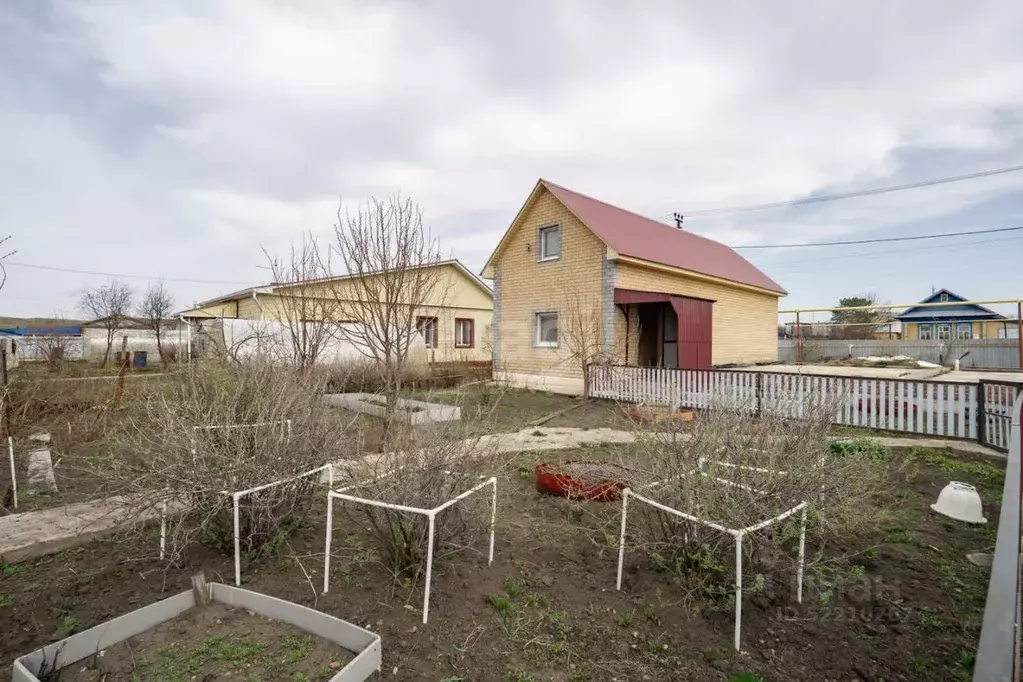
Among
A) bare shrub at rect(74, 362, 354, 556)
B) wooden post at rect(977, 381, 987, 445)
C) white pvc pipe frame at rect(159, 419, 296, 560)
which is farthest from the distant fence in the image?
white pvc pipe frame at rect(159, 419, 296, 560)

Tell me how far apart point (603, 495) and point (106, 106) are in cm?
1032

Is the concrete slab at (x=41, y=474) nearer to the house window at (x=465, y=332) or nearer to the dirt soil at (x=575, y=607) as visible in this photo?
the dirt soil at (x=575, y=607)

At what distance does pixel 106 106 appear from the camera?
888 cm

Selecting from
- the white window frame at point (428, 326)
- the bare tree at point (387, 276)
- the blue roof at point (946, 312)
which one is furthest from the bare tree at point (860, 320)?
the bare tree at point (387, 276)

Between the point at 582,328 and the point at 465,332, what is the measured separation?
12778mm

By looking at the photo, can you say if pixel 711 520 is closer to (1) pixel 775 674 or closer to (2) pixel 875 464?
(1) pixel 775 674

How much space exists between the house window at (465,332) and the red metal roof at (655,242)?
964 cm

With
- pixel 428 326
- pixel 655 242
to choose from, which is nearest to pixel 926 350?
pixel 655 242

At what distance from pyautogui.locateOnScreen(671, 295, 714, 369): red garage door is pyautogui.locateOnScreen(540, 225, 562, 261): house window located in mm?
3940

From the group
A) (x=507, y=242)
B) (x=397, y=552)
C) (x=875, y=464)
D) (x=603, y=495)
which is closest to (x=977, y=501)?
(x=875, y=464)

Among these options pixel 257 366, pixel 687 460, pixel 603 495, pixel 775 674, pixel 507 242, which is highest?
pixel 507 242

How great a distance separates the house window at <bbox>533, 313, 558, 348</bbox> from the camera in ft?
53.2

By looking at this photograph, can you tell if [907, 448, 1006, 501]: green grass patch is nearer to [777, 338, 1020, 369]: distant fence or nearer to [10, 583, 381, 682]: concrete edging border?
[10, 583, 381, 682]: concrete edging border

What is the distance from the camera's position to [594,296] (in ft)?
48.6
